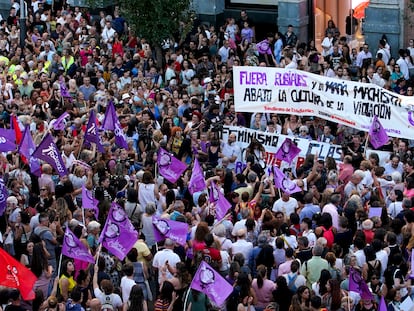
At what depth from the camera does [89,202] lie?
18.5 m

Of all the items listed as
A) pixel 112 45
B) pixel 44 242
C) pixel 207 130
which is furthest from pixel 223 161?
pixel 112 45

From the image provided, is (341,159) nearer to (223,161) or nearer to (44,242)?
(223,161)

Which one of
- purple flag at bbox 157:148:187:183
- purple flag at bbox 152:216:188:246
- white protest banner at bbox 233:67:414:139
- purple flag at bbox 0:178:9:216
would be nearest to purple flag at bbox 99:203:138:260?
purple flag at bbox 152:216:188:246

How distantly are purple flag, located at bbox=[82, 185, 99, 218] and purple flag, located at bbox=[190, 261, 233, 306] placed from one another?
10.5 feet

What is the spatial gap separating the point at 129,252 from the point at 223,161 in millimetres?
4886

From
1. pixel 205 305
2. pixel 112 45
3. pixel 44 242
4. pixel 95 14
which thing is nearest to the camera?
pixel 205 305

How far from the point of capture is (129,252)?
1689 centimetres

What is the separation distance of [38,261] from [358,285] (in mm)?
4008

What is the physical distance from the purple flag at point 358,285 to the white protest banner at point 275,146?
6.02 metres

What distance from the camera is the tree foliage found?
29609mm

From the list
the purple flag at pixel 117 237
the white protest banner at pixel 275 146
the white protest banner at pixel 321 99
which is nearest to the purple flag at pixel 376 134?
the white protest banner at pixel 275 146

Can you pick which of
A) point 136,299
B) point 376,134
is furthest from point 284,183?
point 136,299

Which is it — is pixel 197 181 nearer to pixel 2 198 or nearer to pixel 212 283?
pixel 2 198

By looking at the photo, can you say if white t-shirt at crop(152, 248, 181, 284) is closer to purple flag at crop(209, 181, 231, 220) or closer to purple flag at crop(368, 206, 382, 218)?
purple flag at crop(209, 181, 231, 220)
